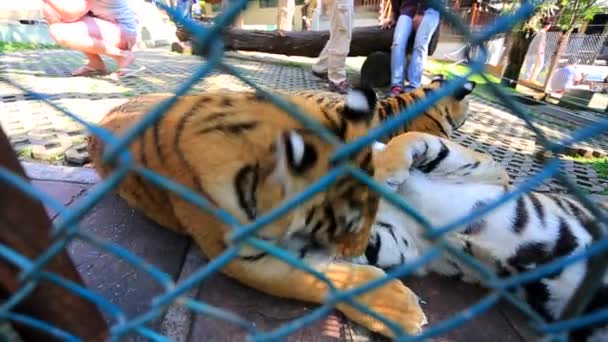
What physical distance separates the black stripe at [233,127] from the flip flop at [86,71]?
3.73 m

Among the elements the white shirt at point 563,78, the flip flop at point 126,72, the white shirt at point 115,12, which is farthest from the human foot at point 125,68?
the white shirt at point 563,78

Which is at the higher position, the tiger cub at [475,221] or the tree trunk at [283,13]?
the tree trunk at [283,13]

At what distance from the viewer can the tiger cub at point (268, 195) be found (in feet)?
3.76

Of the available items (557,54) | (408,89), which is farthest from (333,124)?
(557,54)

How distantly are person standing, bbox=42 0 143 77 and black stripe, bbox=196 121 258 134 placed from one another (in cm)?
358

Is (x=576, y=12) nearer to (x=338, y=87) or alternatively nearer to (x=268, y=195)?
(x=338, y=87)

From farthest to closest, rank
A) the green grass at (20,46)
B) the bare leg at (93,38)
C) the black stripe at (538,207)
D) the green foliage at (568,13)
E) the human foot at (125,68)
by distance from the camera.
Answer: the green foliage at (568,13), the green grass at (20,46), the human foot at (125,68), the bare leg at (93,38), the black stripe at (538,207)

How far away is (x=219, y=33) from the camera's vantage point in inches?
15.2

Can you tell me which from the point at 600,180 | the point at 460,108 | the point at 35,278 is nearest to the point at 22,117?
the point at 35,278

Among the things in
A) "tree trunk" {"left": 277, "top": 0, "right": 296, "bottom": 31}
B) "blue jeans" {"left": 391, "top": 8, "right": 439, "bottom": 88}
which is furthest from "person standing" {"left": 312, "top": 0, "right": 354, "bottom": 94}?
"tree trunk" {"left": 277, "top": 0, "right": 296, "bottom": 31}

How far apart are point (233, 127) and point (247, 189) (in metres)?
0.21

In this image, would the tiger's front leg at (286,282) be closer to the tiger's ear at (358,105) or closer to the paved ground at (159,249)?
the paved ground at (159,249)

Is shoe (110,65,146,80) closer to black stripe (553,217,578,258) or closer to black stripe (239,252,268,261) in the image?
black stripe (239,252,268,261)

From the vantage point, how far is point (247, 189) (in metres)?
1.21
